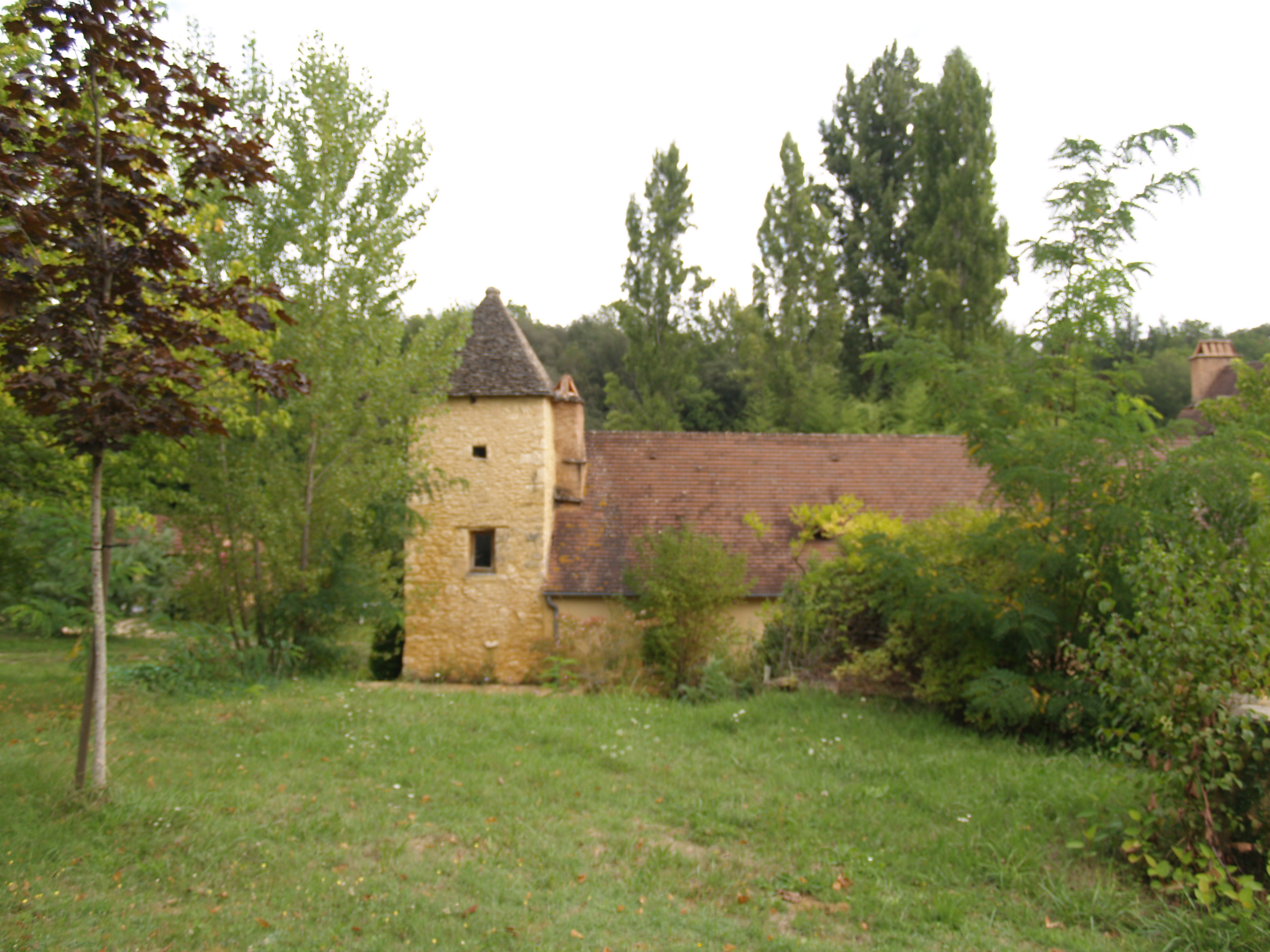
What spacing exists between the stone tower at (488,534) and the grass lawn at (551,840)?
5.93 m

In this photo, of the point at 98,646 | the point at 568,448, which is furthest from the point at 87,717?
the point at 568,448

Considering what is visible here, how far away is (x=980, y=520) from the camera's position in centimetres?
911

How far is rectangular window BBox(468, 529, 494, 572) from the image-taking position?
15.2m

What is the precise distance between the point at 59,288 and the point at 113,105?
135cm

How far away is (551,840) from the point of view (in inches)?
222

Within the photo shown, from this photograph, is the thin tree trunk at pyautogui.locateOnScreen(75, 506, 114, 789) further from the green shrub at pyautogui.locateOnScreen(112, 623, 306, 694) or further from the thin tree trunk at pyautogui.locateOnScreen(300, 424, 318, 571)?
the thin tree trunk at pyautogui.locateOnScreen(300, 424, 318, 571)

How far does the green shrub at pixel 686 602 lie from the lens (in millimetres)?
12766

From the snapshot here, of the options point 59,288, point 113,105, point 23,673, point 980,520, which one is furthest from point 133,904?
point 23,673

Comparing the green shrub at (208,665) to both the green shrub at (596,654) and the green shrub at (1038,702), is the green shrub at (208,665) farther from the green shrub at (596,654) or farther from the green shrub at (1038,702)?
the green shrub at (1038,702)

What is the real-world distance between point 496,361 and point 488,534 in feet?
10.2

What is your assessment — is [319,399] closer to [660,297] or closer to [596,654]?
[596,654]

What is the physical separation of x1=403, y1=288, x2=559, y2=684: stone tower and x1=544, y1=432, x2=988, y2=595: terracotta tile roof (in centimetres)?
72

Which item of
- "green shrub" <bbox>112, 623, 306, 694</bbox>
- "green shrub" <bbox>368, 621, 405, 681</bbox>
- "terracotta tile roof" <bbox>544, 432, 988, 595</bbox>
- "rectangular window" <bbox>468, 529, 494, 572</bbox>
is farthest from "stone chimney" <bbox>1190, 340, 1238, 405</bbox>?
"green shrub" <bbox>112, 623, 306, 694</bbox>

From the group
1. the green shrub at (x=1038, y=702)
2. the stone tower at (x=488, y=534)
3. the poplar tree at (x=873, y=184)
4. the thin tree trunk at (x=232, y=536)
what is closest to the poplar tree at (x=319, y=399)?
the thin tree trunk at (x=232, y=536)
